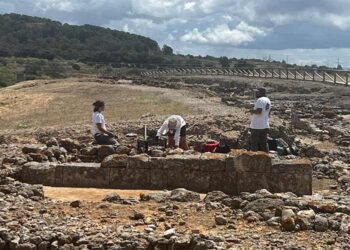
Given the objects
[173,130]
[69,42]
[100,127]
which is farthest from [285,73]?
[69,42]

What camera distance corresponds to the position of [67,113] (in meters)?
33.8

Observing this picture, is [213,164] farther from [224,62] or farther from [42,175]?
[224,62]

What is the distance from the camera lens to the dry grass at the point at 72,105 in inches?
1216

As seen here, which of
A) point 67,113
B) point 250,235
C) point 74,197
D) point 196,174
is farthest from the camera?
point 67,113

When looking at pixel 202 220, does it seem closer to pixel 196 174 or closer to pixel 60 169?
pixel 196 174

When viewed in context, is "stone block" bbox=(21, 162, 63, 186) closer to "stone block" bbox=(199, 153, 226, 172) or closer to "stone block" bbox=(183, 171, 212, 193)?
"stone block" bbox=(183, 171, 212, 193)

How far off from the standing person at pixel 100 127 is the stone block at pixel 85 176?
236 cm

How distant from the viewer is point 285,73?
57.4 meters

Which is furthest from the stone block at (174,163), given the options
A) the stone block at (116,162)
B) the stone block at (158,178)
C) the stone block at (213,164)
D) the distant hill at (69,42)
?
the distant hill at (69,42)

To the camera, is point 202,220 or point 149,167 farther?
point 149,167

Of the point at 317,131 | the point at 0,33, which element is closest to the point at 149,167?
the point at 317,131

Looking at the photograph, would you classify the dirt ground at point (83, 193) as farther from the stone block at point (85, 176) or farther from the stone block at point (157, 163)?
the stone block at point (157, 163)

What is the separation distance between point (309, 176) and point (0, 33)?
486 ft

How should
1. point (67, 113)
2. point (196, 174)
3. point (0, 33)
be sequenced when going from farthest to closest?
point (0, 33) → point (67, 113) → point (196, 174)
